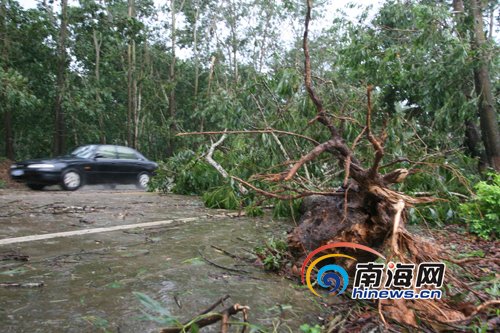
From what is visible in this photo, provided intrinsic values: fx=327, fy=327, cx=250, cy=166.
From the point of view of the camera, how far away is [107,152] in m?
9.62

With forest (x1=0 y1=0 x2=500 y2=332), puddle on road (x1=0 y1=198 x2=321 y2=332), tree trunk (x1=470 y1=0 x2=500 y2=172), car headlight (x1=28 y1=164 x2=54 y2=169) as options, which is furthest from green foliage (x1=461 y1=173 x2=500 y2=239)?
car headlight (x1=28 y1=164 x2=54 y2=169)

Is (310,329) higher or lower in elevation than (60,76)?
lower

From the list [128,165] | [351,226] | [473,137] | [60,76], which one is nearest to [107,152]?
[128,165]

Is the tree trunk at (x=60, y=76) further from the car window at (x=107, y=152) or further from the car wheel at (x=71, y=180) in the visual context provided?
the car wheel at (x=71, y=180)

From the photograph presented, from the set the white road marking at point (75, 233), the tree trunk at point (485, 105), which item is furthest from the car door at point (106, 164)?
the tree trunk at point (485, 105)

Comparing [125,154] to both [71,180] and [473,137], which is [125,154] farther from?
[473,137]

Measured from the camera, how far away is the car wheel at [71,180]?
8.41 metres

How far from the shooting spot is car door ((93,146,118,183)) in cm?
923

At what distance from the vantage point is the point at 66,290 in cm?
180

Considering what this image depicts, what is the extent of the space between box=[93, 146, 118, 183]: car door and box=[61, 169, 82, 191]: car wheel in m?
0.52

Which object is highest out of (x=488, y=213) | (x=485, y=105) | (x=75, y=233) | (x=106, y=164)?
(x=485, y=105)

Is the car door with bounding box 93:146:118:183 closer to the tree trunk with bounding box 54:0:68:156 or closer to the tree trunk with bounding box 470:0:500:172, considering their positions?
the tree trunk with bounding box 54:0:68:156

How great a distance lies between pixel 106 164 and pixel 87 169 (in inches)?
23.3

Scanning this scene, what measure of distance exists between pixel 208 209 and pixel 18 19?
446 inches
